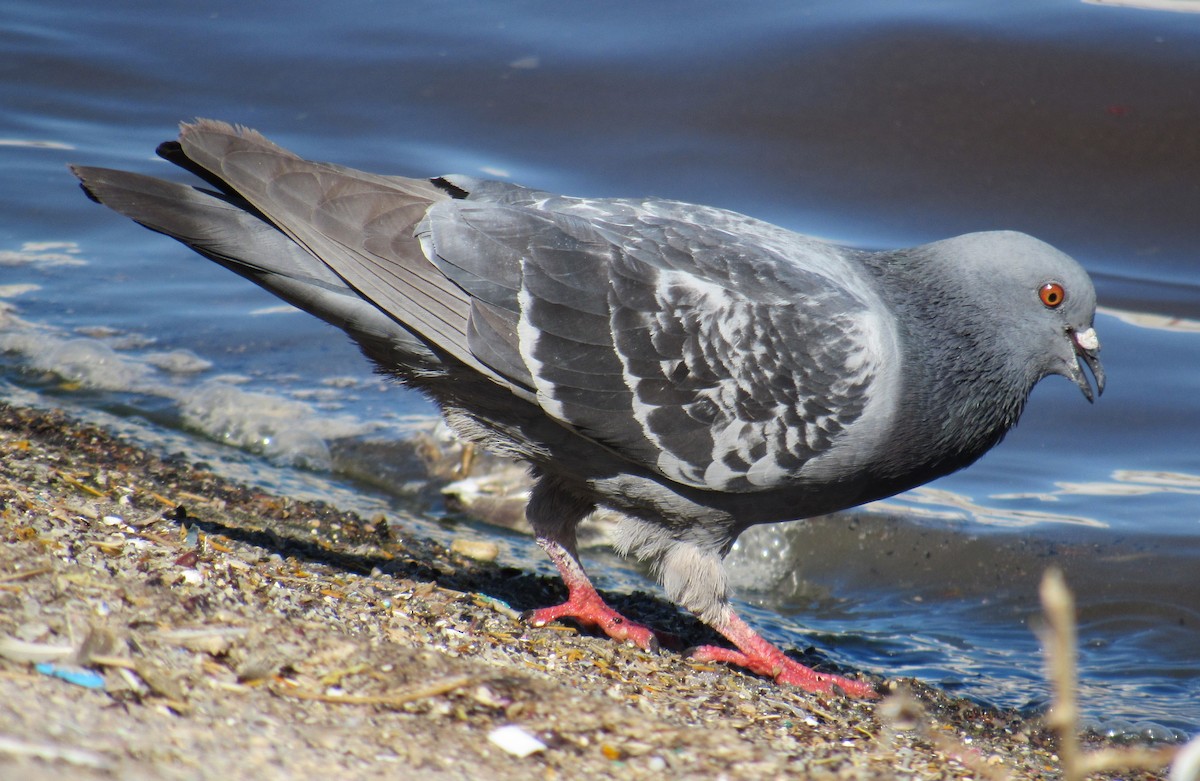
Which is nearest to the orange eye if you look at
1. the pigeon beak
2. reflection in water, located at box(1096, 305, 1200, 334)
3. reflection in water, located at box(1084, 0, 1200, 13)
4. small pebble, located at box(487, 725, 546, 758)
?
the pigeon beak

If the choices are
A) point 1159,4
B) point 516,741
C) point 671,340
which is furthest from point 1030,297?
point 1159,4

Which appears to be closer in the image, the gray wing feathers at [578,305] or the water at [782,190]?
the gray wing feathers at [578,305]

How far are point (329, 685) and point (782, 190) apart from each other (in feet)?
28.2

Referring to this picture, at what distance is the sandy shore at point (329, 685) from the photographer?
2.55 metres

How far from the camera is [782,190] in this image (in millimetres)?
10891

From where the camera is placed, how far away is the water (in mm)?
6398

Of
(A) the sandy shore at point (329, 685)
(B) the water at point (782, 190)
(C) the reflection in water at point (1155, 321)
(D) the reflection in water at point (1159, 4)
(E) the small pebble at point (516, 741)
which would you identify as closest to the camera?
(A) the sandy shore at point (329, 685)

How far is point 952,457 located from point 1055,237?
254 inches

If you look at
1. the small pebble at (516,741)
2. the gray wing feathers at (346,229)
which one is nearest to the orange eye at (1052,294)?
the gray wing feathers at (346,229)

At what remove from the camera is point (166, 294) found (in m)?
9.02

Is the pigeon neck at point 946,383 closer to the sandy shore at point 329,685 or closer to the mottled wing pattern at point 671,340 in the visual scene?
the mottled wing pattern at point 671,340

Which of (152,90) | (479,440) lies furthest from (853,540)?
(152,90)

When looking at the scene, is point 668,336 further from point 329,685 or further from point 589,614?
point 329,685

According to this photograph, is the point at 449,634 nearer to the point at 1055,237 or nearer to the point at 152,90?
the point at 1055,237
